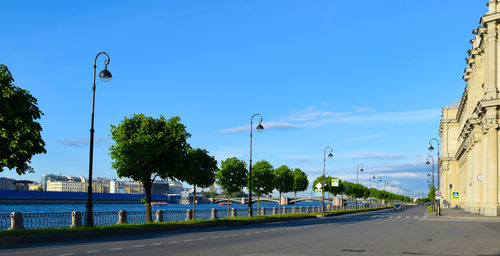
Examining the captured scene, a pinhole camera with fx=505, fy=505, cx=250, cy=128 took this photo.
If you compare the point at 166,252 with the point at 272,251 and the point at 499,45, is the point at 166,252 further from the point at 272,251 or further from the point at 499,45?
the point at 499,45

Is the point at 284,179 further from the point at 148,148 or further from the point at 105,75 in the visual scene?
the point at 105,75

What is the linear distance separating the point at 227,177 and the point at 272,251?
132ft

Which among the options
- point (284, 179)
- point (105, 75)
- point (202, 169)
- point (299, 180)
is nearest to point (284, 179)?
point (284, 179)

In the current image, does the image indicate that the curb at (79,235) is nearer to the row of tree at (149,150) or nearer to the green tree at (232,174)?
the row of tree at (149,150)

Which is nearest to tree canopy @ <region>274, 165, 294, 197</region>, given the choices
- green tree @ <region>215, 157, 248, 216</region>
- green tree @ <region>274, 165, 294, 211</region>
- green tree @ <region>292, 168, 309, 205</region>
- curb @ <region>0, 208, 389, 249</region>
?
green tree @ <region>274, 165, 294, 211</region>

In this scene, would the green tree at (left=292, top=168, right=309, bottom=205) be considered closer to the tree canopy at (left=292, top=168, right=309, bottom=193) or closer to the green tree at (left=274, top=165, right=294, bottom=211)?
the tree canopy at (left=292, top=168, right=309, bottom=193)

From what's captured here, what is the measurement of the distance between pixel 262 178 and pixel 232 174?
11.5 meters

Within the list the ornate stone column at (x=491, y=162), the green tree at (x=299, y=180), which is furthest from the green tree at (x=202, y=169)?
the green tree at (x=299, y=180)

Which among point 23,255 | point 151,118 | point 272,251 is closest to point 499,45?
point 151,118

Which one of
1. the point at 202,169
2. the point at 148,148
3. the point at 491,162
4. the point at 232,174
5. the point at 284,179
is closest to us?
the point at 148,148

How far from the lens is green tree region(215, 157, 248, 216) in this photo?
187 ft

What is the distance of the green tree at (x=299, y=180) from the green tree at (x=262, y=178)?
23.6 m

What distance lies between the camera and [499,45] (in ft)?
177

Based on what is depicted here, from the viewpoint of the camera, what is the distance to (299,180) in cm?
9356
